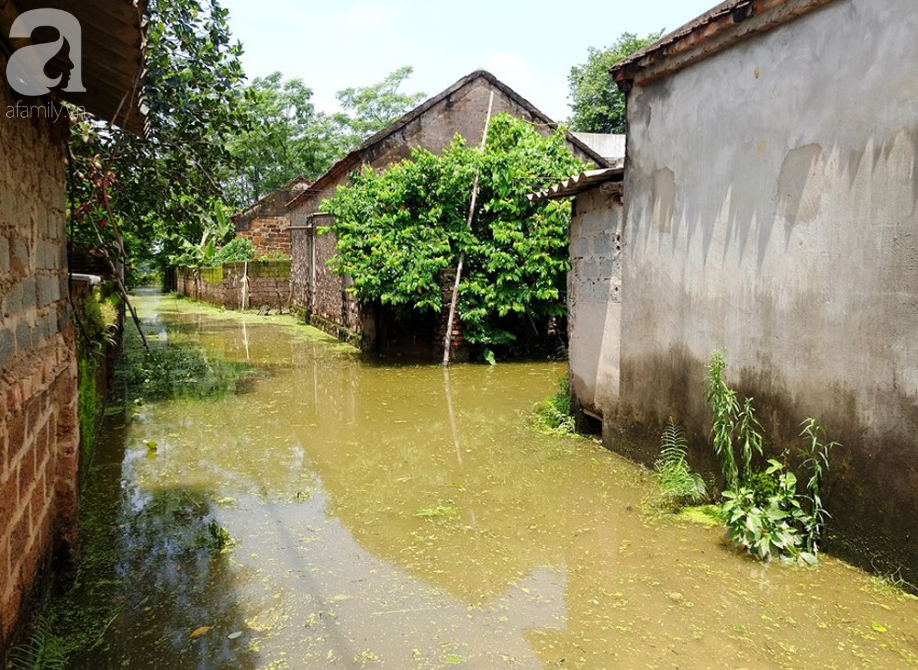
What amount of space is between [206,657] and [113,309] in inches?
322

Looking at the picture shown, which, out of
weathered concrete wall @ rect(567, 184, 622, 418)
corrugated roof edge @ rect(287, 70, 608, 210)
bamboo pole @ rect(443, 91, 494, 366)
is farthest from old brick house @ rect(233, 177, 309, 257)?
weathered concrete wall @ rect(567, 184, 622, 418)

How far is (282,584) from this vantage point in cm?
395

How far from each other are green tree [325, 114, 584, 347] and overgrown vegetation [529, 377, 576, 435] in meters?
3.81

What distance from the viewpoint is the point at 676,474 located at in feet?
17.6

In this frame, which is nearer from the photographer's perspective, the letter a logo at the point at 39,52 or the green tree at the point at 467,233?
the letter a logo at the point at 39,52

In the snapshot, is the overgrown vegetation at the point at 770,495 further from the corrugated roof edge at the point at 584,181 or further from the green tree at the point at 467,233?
the green tree at the point at 467,233

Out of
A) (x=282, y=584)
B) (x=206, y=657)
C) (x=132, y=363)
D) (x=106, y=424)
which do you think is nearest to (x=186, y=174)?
(x=106, y=424)

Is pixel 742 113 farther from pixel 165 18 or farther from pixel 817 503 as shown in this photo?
pixel 165 18

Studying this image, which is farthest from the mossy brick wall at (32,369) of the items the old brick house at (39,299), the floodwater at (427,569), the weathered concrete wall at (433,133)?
the weathered concrete wall at (433,133)

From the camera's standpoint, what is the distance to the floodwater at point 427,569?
3260 millimetres

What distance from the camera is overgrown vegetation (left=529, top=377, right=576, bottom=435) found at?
736cm

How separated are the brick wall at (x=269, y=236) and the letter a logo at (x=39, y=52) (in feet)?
79.1

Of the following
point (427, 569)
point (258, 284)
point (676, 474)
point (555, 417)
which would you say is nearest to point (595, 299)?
point (555, 417)

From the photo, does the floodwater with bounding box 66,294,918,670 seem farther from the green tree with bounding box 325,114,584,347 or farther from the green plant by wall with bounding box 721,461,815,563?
the green tree with bounding box 325,114,584,347
